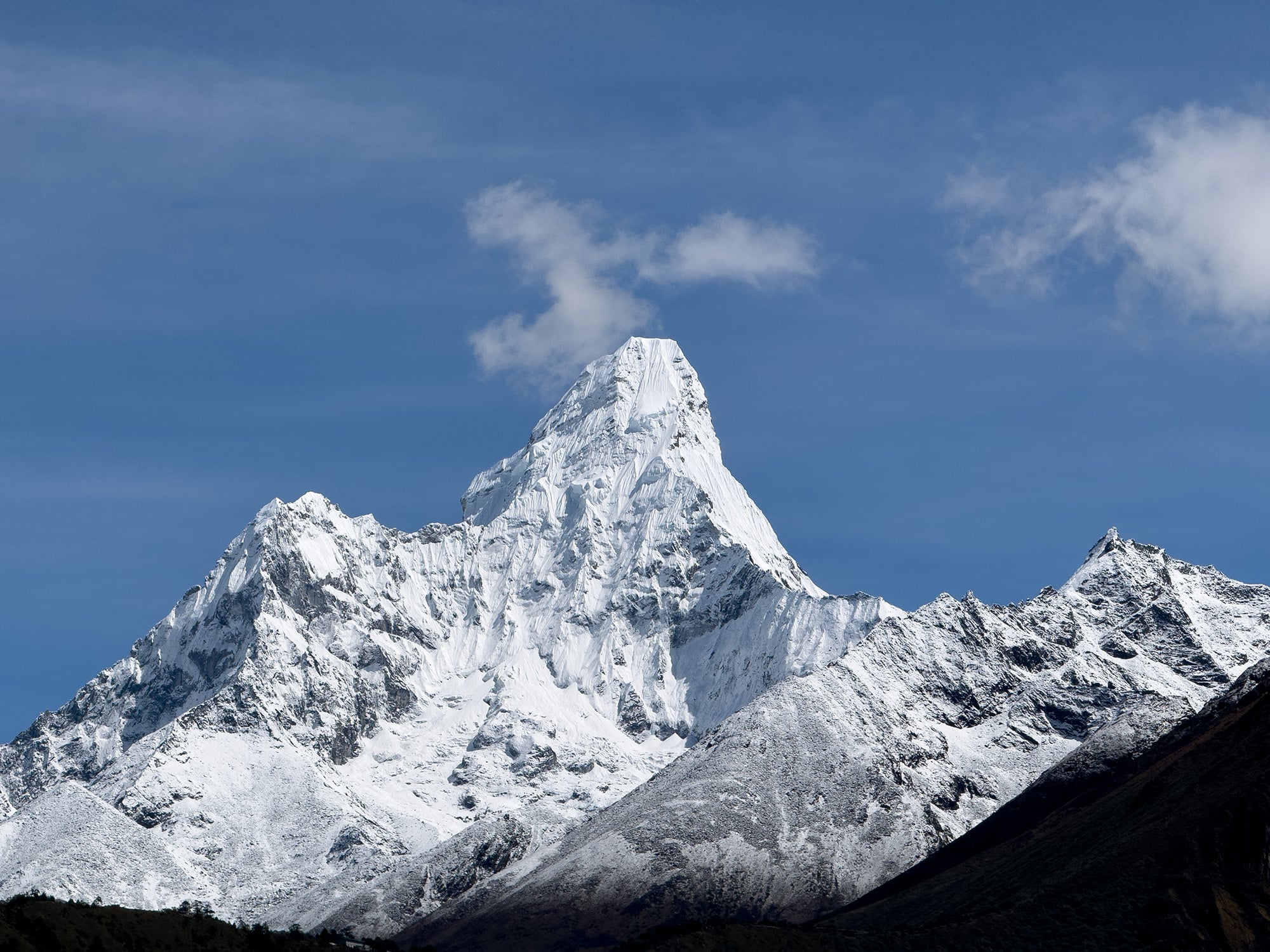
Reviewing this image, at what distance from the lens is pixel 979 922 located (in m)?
189

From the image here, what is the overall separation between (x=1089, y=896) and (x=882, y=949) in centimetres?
2622

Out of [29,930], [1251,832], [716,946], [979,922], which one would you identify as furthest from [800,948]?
[29,930]

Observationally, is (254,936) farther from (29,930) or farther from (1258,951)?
(1258,951)

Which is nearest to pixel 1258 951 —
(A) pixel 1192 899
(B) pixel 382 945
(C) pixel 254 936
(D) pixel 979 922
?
(A) pixel 1192 899

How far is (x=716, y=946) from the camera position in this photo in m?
168

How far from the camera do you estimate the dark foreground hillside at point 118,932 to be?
12669cm

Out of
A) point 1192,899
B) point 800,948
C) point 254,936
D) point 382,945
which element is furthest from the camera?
point 1192,899

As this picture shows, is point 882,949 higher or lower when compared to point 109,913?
lower

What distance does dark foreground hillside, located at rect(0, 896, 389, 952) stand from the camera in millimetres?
126688

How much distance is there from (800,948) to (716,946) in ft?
30.3

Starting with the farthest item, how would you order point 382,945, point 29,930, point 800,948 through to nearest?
point 800,948 < point 382,945 < point 29,930

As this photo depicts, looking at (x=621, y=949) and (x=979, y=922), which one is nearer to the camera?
(x=621, y=949)

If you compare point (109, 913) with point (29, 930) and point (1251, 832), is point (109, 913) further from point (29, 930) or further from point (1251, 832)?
point (1251, 832)

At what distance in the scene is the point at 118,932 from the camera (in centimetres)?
13162
